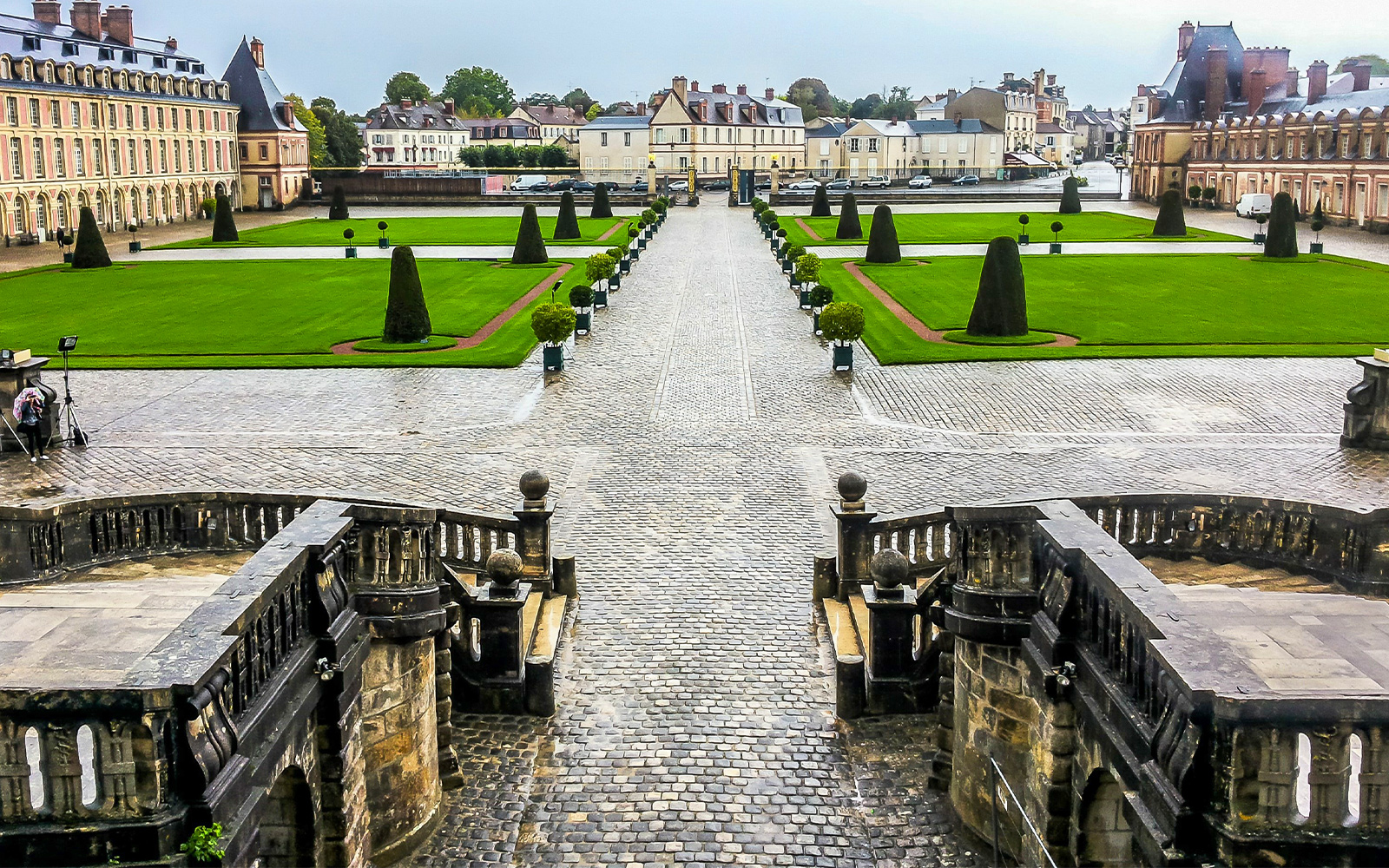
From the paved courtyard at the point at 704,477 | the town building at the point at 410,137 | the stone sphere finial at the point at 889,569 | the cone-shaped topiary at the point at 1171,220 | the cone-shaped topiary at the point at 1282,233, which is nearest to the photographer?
the paved courtyard at the point at 704,477

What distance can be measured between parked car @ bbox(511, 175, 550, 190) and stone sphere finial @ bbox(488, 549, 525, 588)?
10197cm

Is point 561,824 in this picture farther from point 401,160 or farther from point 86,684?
point 401,160

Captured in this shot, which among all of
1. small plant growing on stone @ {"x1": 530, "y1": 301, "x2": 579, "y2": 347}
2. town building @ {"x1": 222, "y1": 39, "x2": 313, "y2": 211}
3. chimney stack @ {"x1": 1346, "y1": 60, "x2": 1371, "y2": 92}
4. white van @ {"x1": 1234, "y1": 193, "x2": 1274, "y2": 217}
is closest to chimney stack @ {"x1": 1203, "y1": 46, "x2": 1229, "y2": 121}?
chimney stack @ {"x1": 1346, "y1": 60, "x2": 1371, "y2": 92}

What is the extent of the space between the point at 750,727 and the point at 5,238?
64.2 m

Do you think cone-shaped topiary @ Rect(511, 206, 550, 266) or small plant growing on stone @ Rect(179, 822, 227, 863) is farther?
cone-shaped topiary @ Rect(511, 206, 550, 266)

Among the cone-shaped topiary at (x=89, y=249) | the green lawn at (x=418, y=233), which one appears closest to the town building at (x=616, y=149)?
the green lawn at (x=418, y=233)

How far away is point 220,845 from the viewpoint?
650 centimetres

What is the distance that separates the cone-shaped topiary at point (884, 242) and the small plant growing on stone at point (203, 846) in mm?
46567

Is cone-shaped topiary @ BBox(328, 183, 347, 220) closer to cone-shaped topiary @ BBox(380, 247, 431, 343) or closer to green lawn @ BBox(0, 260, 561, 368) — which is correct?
green lawn @ BBox(0, 260, 561, 368)

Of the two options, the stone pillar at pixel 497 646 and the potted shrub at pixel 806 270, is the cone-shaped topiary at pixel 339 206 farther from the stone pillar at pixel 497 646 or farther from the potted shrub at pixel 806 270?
the stone pillar at pixel 497 646

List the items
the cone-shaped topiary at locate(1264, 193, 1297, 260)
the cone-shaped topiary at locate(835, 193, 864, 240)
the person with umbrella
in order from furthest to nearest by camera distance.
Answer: the cone-shaped topiary at locate(835, 193, 864, 240), the cone-shaped topiary at locate(1264, 193, 1297, 260), the person with umbrella

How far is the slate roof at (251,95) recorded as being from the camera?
101 m

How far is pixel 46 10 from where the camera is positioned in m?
77.2

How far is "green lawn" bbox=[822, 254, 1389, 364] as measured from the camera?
31500 mm
